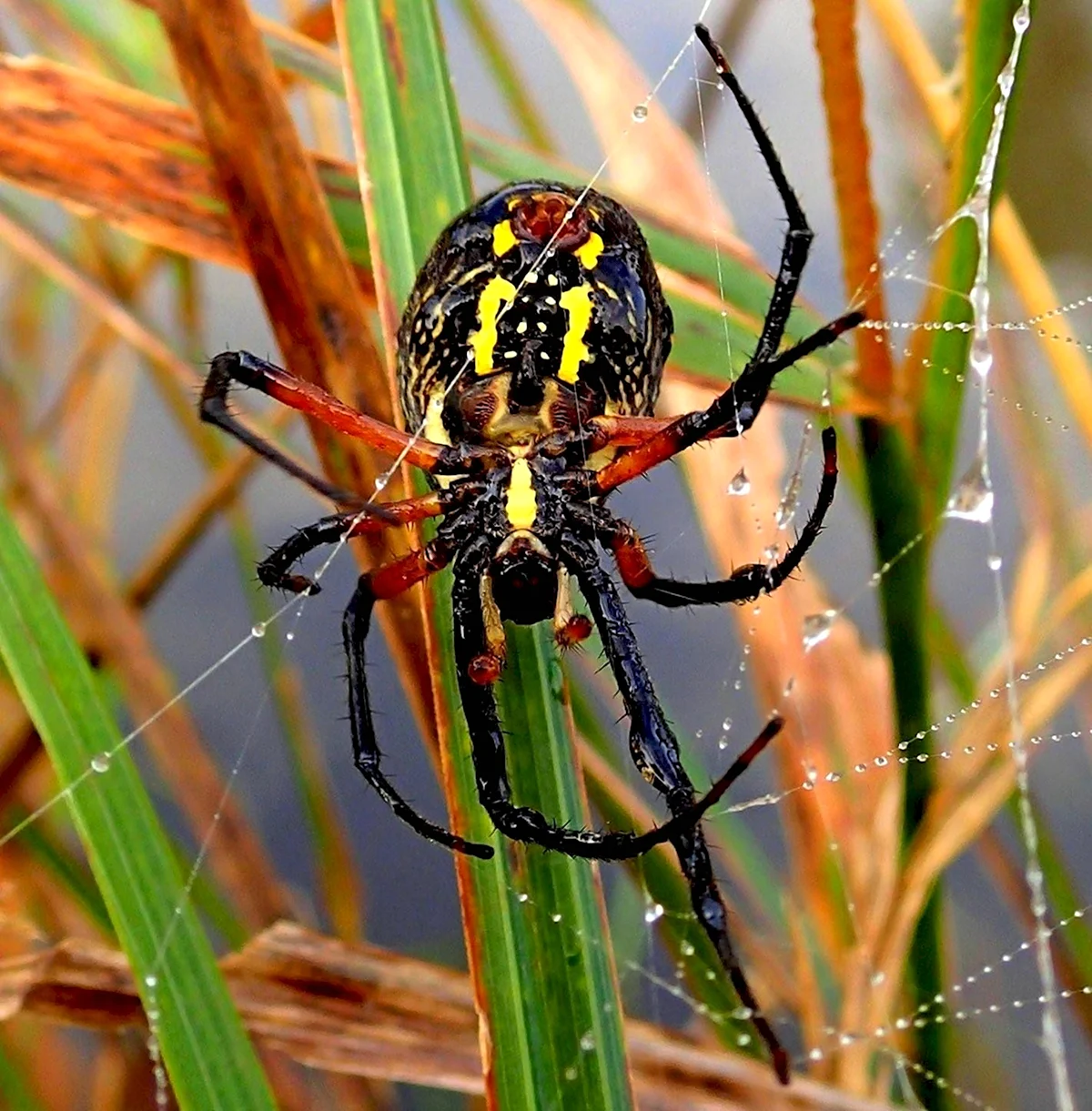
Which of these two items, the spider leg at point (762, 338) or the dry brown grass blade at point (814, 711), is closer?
the spider leg at point (762, 338)

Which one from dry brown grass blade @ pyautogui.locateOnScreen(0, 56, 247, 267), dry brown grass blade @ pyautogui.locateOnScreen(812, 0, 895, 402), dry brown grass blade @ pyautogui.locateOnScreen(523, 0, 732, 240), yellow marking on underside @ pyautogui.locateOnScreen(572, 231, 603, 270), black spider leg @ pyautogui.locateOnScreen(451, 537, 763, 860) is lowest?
black spider leg @ pyautogui.locateOnScreen(451, 537, 763, 860)

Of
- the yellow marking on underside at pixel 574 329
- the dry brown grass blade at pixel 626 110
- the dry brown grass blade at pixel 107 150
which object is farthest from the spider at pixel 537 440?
the dry brown grass blade at pixel 626 110

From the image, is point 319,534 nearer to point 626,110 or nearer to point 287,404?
point 287,404

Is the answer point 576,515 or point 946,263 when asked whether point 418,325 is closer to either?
point 576,515

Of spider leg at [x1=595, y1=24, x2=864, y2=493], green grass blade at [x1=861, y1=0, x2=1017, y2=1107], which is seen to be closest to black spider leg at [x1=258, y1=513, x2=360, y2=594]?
spider leg at [x1=595, y1=24, x2=864, y2=493]

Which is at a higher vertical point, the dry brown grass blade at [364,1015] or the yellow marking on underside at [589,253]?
the yellow marking on underside at [589,253]

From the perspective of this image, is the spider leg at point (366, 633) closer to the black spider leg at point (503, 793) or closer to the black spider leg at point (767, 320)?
the black spider leg at point (503, 793)

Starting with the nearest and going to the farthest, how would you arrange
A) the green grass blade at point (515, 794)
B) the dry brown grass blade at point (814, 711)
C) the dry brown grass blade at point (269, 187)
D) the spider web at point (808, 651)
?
the green grass blade at point (515, 794) → the dry brown grass blade at point (269, 187) → the spider web at point (808, 651) → the dry brown grass blade at point (814, 711)

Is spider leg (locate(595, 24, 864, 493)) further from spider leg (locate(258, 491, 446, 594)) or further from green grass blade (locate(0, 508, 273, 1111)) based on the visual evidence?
green grass blade (locate(0, 508, 273, 1111))

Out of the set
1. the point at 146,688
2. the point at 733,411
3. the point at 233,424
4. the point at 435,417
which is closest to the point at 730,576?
the point at 733,411
